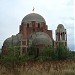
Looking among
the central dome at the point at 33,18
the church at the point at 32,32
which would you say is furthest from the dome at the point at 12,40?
the central dome at the point at 33,18

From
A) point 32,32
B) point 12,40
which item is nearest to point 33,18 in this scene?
point 32,32

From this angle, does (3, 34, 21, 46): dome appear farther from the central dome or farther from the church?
the central dome

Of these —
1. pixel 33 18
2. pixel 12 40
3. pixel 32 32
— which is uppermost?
pixel 33 18

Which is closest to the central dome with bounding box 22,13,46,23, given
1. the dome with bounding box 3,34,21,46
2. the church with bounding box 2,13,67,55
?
the church with bounding box 2,13,67,55

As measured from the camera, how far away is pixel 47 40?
4019 cm

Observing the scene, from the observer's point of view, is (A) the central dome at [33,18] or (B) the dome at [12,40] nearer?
(B) the dome at [12,40]

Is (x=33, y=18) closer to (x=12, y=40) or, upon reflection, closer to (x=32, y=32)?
(x=32, y=32)

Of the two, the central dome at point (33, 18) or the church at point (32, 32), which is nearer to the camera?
the church at point (32, 32)

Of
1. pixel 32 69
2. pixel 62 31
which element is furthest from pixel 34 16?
pixel 32 69

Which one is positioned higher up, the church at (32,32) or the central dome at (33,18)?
the central dome at (33,18)

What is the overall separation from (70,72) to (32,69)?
54.7 inches

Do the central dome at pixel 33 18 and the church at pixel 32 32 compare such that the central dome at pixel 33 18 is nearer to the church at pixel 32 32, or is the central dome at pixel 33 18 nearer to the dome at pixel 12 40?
the church at pixel 32 32

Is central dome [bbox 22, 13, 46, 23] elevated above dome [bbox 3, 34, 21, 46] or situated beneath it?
elevated above

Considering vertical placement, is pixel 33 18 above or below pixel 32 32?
above
